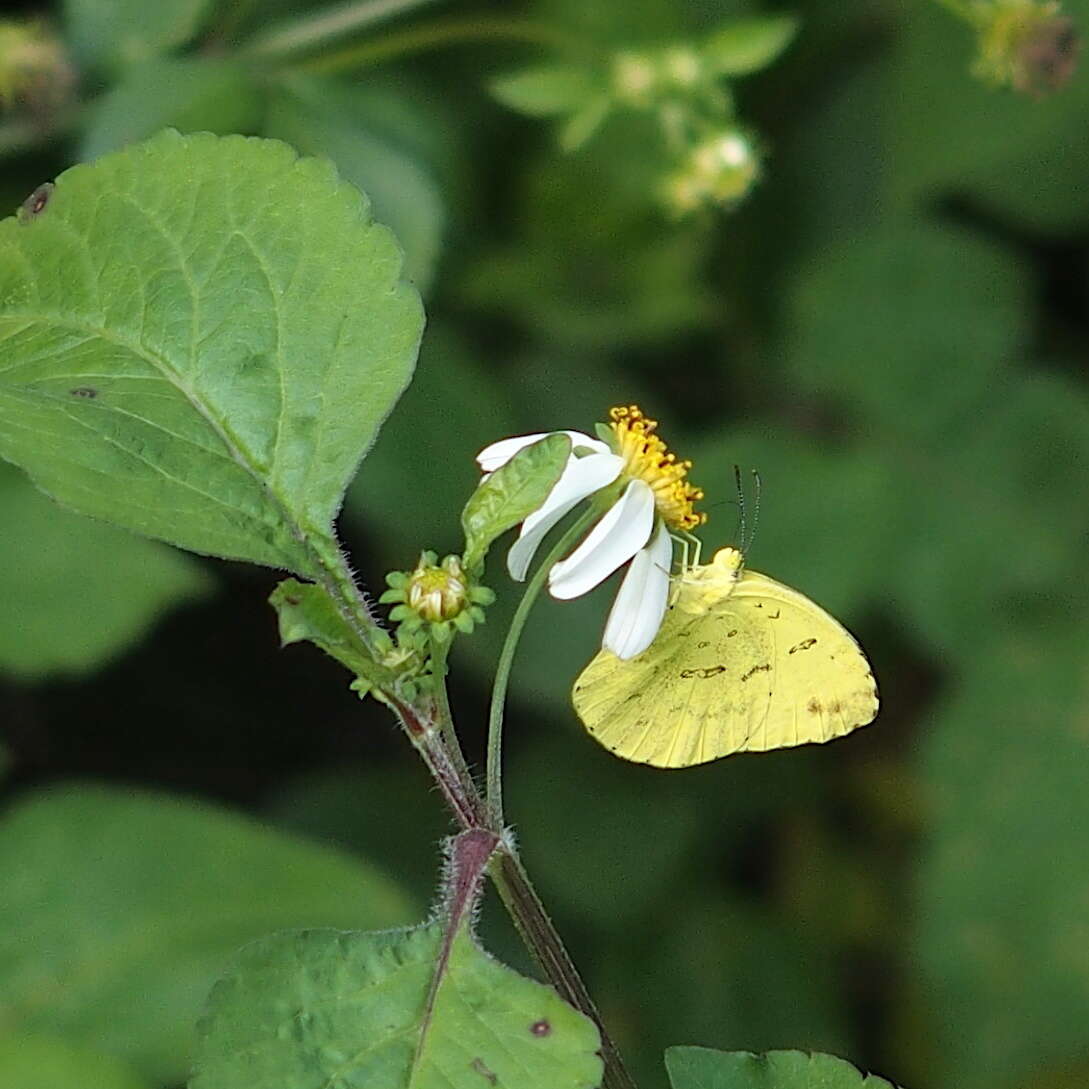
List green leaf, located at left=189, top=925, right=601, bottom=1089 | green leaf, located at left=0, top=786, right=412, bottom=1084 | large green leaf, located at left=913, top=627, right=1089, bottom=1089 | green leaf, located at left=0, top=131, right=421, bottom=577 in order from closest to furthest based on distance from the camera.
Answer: green leaf, located at left=189, top=925, right=601, bottom=1089
green leaf, located at left=0, top=131, right=421, bottom=577
green leaf, located at left=0, top=786, right=412, bottom=1084
large green leaf, located at left=913, top=627, right=1089, bottom=1089

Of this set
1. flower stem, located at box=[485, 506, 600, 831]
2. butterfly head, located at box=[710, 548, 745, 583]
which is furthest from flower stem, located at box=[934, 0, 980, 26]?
flower stem, located at box=[485, 506, 600, 831]

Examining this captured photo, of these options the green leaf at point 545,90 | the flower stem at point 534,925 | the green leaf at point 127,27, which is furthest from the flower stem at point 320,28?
the flower stem at point 534,925

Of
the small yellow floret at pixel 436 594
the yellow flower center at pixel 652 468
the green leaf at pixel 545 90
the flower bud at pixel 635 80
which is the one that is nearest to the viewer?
the small yellow floret at pixel 436 594

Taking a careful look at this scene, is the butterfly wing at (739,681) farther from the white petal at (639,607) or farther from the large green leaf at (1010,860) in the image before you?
the large green leaf at (1010,860)

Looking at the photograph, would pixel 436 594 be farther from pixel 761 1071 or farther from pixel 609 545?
pixel 761 1071

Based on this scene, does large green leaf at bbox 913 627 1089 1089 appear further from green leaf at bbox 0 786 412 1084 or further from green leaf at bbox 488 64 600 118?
green leaf at bbox 488 64 600 118

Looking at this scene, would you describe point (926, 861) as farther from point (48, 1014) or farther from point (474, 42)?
point (474, 42)
